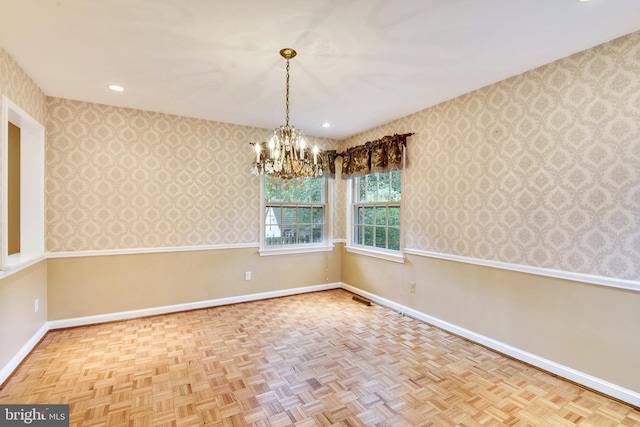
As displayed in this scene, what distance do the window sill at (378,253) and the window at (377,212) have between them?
6 cm

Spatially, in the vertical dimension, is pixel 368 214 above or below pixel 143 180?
below

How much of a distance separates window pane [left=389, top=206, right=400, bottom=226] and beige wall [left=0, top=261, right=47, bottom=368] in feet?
12.9

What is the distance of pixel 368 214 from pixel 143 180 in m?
3.07

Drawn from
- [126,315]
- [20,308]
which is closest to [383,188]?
[126,315]

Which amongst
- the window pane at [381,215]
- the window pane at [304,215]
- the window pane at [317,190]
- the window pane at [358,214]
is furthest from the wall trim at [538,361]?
the window pane at [317,190]

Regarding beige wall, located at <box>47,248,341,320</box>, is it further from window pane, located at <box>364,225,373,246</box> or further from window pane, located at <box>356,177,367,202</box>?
window pane, located at <box>356,177,367,202</box>

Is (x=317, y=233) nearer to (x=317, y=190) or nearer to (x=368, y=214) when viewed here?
(x=317, y=190)

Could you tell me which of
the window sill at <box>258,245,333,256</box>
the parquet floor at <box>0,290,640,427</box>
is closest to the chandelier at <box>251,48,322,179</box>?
the parquet floor at <box>0,290,640,427</box>

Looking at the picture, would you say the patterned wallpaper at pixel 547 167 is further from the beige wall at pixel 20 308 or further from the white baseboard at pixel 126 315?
the beige wall at pixel 20 308

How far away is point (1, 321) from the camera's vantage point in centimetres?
233

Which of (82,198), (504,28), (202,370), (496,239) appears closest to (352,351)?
(202,370)

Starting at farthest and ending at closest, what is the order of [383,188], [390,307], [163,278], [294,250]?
[294,250]
[383,188]
[390,307]
[163,278]

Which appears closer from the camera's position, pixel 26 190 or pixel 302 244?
pixel 26 190

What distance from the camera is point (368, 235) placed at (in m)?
4.67
